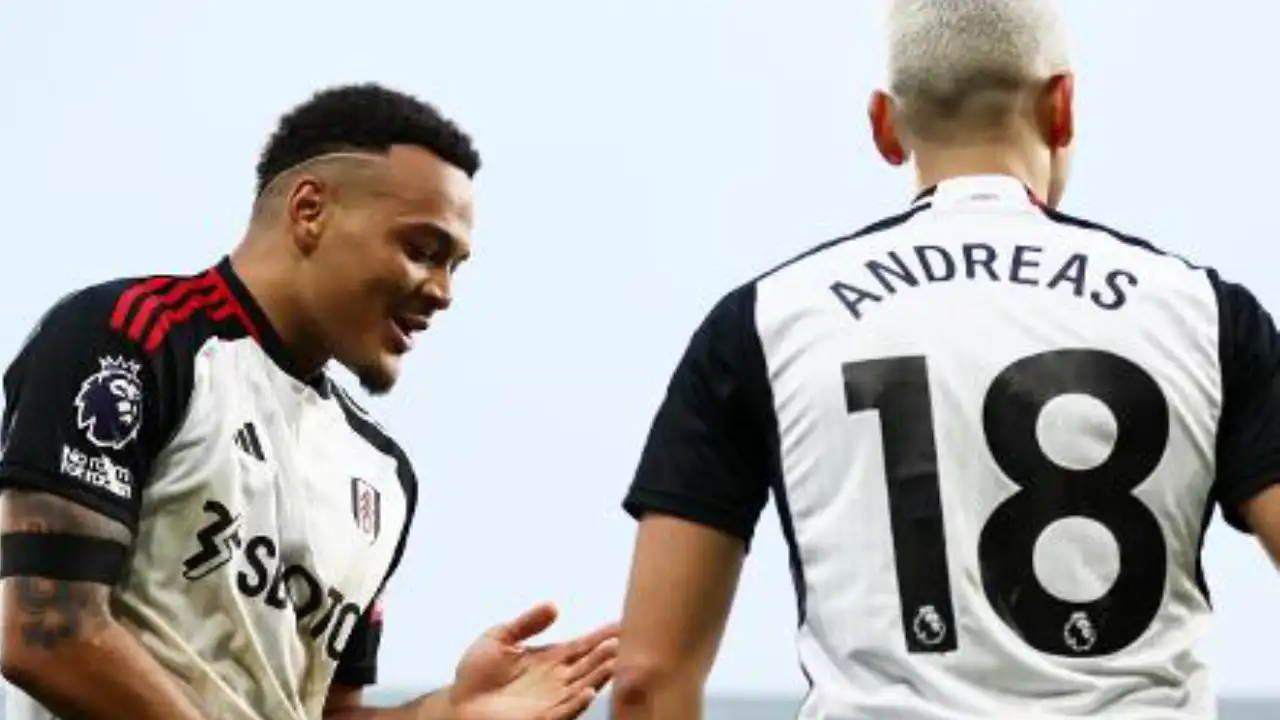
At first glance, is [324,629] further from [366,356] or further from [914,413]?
[914,413]

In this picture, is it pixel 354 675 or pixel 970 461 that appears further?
pixel 354 675

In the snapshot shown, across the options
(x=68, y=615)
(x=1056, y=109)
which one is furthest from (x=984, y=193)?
(x=68, y=615)

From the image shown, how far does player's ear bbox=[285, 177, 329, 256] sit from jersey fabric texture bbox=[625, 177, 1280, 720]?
2421mm

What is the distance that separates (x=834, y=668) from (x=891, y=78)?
3.76ft

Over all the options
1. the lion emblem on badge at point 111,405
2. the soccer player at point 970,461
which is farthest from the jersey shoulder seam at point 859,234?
the lion emblem on badge at point 111,405

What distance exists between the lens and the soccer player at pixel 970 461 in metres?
3.94

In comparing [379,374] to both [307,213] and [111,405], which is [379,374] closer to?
[307,213]

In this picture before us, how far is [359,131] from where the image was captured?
6.57 metres

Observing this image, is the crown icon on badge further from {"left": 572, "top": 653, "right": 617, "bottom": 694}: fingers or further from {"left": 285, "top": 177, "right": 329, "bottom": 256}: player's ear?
{"left": 572, "top": 653, "right": 617, "bottom": 694}: fingers

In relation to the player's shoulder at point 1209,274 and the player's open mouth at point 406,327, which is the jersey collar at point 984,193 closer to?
the player's shoulder at point 1209,274

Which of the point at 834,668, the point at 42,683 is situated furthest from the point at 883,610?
the point at 42,683

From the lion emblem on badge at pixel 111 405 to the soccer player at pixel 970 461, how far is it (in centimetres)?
194

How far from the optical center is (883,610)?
3.96 meters

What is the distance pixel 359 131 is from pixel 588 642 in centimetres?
158
